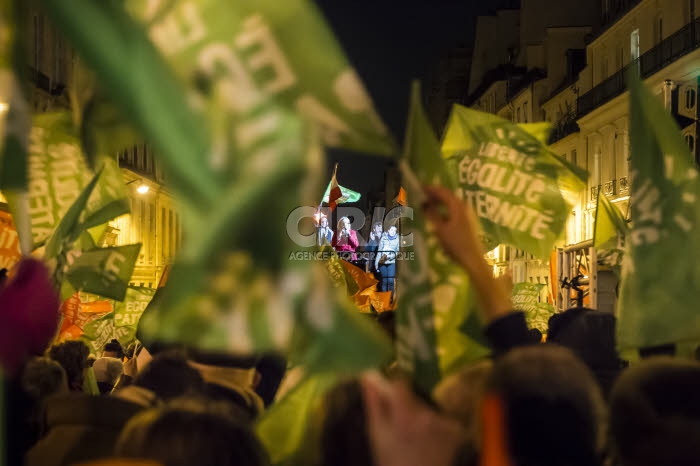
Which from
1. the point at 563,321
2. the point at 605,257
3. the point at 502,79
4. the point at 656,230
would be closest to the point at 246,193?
the point at 656,230

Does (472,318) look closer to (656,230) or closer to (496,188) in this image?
(656,230)

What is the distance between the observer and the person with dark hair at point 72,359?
4941mm

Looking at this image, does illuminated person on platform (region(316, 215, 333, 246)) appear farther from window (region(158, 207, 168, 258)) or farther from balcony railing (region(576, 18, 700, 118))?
window (region(158, 207, 168, 258))

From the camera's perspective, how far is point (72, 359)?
4988 millimetres

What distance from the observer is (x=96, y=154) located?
3025 mm

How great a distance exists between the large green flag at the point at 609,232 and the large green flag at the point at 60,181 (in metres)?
3.27

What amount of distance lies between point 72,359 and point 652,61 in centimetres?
2883

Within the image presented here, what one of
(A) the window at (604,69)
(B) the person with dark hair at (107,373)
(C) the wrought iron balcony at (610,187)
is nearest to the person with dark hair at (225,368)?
(B) the person with dark hair at (107,373)

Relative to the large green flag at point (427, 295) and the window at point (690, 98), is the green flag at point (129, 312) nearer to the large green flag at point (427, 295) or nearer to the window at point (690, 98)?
the large green flag at point (427, 295)

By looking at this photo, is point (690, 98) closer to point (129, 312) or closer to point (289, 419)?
point (129, 312)

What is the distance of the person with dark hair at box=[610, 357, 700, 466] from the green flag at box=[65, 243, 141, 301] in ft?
10.8

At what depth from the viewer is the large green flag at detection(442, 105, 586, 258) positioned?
4.89m

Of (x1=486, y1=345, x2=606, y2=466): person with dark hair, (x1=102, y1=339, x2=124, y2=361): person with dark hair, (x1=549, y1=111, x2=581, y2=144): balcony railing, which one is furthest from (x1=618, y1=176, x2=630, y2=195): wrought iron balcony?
(x1=486, y1=345, x2=606, y2=466): person with dark hair

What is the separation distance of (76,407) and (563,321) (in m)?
2.55
